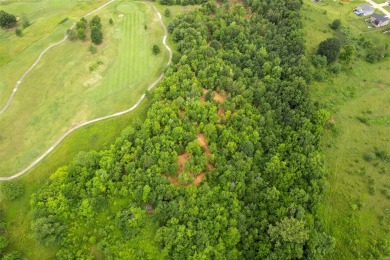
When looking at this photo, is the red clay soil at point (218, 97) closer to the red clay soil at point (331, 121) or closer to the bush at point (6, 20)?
the red clay soil at point (331, 121)

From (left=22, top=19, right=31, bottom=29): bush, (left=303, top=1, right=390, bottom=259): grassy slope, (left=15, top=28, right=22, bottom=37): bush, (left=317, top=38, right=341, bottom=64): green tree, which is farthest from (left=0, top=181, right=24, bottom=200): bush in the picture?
(left=317, top=38, right=341, bottom=64): green tree

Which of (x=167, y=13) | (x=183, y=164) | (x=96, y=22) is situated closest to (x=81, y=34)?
(x=96, y=22)

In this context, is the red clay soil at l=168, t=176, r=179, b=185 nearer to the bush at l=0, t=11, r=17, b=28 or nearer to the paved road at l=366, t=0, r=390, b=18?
the bush at l=0, t=11, r=17, b=28

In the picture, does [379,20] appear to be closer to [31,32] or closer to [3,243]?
[31,32]

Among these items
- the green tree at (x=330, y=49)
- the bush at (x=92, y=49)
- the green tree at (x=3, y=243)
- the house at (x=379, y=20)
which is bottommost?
the green tree at (x=3, y=243)

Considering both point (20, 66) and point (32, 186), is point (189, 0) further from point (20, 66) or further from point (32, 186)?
point (32, 186)

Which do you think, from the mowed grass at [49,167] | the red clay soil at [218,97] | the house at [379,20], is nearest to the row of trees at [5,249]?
the mowed grass at [49,167]
